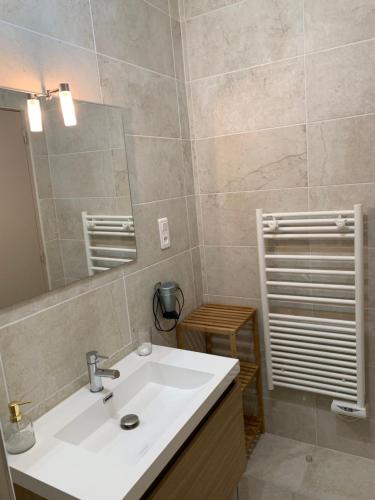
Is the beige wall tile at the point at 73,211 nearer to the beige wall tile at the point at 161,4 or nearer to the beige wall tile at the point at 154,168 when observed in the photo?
the beige wall tile at the point at 154,168

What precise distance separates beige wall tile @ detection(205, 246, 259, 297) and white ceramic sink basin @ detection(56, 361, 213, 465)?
71 cm

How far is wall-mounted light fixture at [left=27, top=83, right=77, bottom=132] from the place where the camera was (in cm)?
115

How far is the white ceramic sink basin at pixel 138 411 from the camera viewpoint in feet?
3.80

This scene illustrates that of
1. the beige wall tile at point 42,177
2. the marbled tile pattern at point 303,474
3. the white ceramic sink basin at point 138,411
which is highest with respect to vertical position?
the beige wall tile at point 42,177

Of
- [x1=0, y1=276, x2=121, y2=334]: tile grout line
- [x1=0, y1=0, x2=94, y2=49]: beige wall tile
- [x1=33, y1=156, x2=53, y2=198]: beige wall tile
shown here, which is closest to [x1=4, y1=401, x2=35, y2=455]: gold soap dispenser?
[x1=0, y1=276, x2=121, y2=334]: tile grout line

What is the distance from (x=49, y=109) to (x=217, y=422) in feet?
3.82

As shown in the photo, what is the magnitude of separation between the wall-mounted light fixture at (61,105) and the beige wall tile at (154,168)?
33cm

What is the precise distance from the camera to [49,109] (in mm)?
1202

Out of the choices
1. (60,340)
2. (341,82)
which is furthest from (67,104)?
(341,82)

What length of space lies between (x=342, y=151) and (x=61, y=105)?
1.16 metres

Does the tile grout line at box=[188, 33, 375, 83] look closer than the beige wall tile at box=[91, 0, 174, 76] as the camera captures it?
No

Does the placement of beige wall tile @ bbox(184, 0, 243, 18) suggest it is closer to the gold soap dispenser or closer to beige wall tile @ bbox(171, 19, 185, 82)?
beige wall tile @ bbox(171, 19, 185, 82)

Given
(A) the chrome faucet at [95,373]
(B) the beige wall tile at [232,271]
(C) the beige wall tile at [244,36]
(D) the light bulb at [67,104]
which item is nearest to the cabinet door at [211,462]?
(A) the chrome faucet at [95,373]

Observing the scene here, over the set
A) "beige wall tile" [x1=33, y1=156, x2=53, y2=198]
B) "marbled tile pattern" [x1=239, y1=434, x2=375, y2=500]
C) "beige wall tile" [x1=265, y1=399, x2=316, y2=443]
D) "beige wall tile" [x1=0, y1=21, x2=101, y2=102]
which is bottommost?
"marbled tile pattern" [x1=239, y1=434, x2=375, y2=500]
